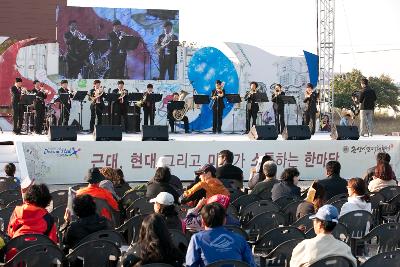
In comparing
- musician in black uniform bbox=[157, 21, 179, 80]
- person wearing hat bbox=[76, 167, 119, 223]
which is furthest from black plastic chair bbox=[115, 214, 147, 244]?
musician in black uniform bbox=[157, 21, 179, 80]

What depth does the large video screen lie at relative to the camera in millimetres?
23641

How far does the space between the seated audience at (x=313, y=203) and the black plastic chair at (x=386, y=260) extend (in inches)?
94.8

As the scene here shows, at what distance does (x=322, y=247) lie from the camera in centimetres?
541

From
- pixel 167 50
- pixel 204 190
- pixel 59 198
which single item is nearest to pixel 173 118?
pixel 167 50

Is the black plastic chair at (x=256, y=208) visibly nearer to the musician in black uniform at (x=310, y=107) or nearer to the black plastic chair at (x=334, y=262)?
the black plastic chair at (x=334, y=262)

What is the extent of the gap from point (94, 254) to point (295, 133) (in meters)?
11.4

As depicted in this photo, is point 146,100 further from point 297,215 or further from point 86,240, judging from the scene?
point 86,240

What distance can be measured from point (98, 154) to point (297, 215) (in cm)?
817

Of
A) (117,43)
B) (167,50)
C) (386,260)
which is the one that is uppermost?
(117,43)

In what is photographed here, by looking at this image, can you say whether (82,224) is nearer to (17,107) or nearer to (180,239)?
(180,239)

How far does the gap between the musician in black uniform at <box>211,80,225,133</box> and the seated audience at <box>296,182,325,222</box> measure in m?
12.6

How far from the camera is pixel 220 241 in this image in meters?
5.38

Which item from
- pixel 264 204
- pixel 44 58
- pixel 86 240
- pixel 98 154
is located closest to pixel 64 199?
pixel 264 204

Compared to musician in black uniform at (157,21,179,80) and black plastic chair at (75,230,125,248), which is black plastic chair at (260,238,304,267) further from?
musician in black uniform at (157,21,179,80)
